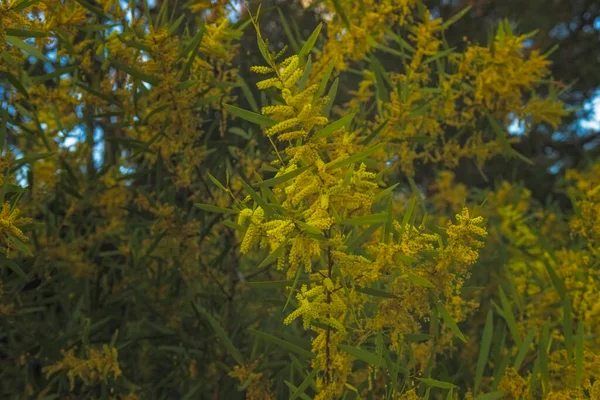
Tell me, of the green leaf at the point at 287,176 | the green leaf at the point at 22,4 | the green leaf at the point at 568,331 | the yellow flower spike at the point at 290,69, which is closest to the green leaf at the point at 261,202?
the green leaf at the point at 287,176

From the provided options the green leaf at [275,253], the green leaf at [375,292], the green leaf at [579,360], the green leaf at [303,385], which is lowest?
the green leaf at [579,360]

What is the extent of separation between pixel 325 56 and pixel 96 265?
2.17 ft

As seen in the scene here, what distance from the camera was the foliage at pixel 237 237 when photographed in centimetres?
90

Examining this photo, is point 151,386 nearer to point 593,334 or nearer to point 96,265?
point 96,265

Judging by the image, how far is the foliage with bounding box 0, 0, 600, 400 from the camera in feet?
2.94

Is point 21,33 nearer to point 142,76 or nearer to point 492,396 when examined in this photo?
point 142,76

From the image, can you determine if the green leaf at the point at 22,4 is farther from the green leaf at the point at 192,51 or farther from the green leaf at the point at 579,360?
the green leaf at the point at 579,360

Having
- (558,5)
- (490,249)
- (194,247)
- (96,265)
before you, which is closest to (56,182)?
(96,265)

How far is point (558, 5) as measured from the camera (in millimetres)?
3918

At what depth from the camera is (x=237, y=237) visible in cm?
140

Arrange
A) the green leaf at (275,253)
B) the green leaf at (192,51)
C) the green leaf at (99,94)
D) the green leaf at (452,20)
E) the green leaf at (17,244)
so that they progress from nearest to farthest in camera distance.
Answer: the green leaf at (275,253) → the green leaf at (17,244) → the green leaf at (192,51) → the green leaf at (99,94) → the green leaf at (452,20)

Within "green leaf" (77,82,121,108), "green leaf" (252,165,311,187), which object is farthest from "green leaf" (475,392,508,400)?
"green leaf" (77,82,121,108)

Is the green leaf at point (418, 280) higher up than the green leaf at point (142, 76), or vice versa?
the green leaf at point (142, 76)

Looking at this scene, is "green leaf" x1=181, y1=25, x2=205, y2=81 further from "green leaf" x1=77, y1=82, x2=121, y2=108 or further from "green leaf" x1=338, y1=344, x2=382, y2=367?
"green leaf" x1=338, y1=344, x2=382, y2=367
